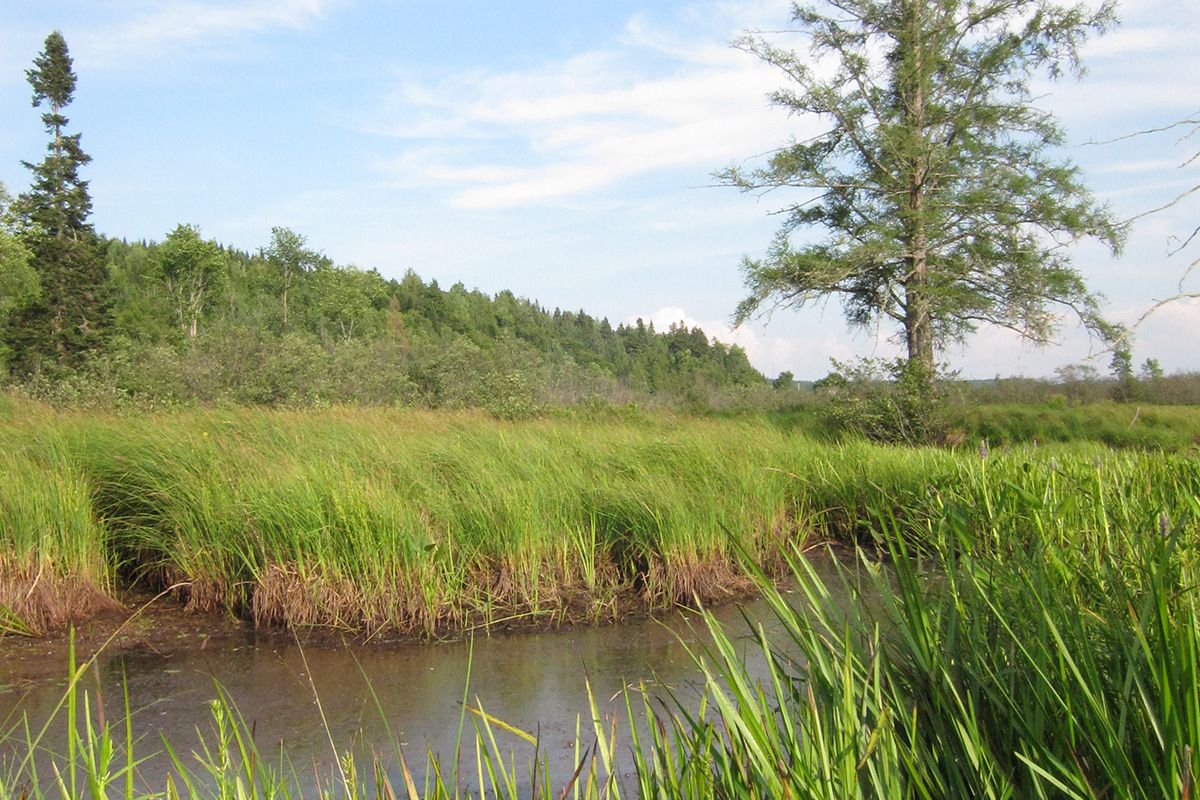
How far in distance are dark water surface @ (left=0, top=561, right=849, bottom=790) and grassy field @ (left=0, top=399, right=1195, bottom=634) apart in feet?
1.14

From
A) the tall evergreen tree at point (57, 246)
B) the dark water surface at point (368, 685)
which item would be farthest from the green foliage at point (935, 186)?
the tall evergreen tree at point (57, 246)

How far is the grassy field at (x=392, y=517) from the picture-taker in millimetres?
6199

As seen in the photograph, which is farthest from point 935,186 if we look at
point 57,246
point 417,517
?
point 57,246

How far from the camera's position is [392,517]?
6348 millimetres

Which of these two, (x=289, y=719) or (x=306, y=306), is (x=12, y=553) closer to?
(x=289, y=719)

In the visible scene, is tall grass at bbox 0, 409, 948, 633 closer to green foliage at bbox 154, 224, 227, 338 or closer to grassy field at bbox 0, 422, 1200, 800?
grassy field at bbox 0, 422, 1200, 800

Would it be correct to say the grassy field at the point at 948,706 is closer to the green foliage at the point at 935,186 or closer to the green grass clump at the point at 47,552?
the green grass clump at the point at 47,552

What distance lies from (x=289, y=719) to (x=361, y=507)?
195 centimetres

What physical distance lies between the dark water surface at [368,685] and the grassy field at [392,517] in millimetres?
347

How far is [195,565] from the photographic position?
6.66m

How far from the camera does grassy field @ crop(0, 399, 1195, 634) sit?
6.20 meters

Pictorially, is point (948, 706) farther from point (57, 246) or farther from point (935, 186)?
Result: point (57, 246)

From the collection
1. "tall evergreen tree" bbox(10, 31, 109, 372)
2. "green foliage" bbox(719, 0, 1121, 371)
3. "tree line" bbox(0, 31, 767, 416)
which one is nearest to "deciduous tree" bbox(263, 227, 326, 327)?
"tree line" bbox(0, 31, 767, 416)

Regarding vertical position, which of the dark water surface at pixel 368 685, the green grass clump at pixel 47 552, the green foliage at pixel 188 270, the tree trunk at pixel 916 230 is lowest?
the dark water surface at pixel 368 685
